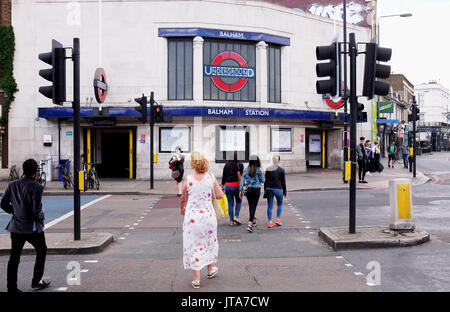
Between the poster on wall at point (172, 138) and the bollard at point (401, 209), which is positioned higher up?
the poster on wall at point (172, 138)

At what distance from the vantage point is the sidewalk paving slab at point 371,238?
813 cm

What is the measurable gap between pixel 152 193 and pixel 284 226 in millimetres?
8210

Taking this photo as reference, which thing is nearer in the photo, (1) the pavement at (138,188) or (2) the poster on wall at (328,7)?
(1) the pavement at (138,188)

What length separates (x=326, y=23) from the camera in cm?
2769

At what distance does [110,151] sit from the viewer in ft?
89.0

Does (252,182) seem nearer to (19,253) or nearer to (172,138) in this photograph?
(19,253)

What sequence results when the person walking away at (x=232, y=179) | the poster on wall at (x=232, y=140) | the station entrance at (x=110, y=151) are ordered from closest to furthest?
1. the person walking away at (x=232, y=179)
2. the poster on wall at (x=232, y=140)
3. the station entrance at (x=110, y=151)

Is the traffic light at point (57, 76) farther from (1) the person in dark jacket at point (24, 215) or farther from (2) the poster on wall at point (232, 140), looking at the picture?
(2) the poster on wall at point (232, 140)

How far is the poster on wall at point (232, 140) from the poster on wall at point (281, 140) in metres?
1.79

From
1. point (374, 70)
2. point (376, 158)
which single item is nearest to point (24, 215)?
point (374, 70)

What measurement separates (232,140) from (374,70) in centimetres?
1568

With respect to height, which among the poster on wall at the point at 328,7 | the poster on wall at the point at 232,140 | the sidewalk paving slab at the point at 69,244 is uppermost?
the poster on wall at the point at 328,7

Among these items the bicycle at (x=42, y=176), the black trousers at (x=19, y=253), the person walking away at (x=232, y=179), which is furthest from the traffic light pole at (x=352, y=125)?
the bicycle at (x=42, y=176)
